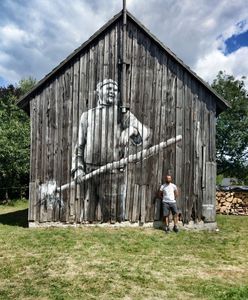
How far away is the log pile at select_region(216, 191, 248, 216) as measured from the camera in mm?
17078

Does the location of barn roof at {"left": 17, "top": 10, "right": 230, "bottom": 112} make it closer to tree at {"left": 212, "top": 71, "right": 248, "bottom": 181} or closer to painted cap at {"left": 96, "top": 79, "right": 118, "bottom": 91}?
painted cap at {"left": 96, "top": 79, "right": 118, "bottom": 91}

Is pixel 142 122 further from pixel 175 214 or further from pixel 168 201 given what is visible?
pixel 175 214

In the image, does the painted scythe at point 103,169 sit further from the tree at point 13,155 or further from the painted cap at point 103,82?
the tree at point 13,155

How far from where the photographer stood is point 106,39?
1209 centimetres

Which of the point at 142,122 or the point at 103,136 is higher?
the point at 142,122

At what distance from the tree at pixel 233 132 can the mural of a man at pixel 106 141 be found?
1858 centimetres

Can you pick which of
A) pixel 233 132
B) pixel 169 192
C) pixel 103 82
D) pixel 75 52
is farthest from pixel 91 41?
pixel 233 132

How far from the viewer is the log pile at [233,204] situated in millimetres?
17078

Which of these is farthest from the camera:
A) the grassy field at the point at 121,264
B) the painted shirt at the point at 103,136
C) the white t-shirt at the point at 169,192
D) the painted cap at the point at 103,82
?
the painted cap at the point at 103,82

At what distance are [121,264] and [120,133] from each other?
5146mm

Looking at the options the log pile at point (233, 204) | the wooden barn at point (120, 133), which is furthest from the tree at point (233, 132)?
the wooden barn at point (120, 133)

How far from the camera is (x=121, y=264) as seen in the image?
7.76 meters

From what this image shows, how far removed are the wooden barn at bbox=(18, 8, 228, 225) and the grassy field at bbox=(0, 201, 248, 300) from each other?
3.24 ft

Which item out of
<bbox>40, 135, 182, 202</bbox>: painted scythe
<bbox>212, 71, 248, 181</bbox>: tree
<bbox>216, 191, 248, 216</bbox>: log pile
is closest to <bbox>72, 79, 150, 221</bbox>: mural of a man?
<bbox>40, 135, 182, 202</bbox>: painted scythe
